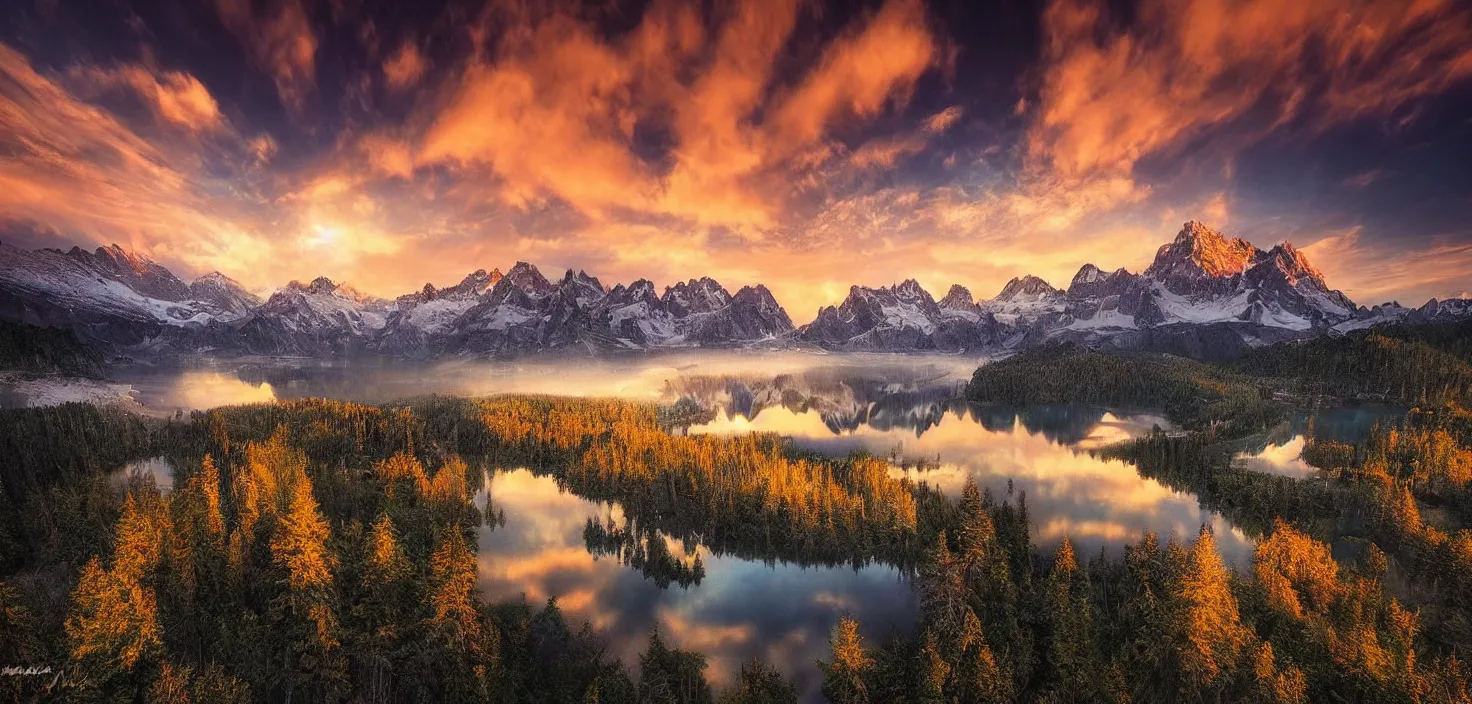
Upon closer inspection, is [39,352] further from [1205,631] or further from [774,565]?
[1205,631]

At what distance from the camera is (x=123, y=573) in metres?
42.3

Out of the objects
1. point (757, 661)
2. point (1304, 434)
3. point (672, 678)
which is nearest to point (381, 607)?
point (672, 678)

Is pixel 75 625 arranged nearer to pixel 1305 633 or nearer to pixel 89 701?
pixel 89 701

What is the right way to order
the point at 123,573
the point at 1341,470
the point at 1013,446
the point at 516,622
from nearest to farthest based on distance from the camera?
the point at 123,573 < the point at 516,622 < the point at 1341,470 < the point at 1013,446

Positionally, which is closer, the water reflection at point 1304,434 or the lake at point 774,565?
the lake at point 774,565

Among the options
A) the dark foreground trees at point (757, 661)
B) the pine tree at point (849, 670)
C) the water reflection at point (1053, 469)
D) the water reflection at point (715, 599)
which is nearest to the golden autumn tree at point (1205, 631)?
the dark foreground trees at point (757, 661)

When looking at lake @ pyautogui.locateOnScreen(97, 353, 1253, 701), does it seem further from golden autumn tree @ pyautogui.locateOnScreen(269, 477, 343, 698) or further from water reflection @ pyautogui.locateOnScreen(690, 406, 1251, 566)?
golden autumn tree @ pyautogui.locateOnScreen(269, 477, 343, 698)

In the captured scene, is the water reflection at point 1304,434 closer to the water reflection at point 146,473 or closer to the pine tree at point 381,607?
the pine tree at point 381,607

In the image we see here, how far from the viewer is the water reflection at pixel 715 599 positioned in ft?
183

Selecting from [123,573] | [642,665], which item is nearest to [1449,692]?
[642,665]

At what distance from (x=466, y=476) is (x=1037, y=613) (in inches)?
4211

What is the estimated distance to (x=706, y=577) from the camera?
7131 cm

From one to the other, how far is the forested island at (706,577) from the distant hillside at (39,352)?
92.5m

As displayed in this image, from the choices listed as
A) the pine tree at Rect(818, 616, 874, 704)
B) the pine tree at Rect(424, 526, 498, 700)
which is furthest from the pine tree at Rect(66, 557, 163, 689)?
the pine tree at Rect(818, 616, 874, 704)
